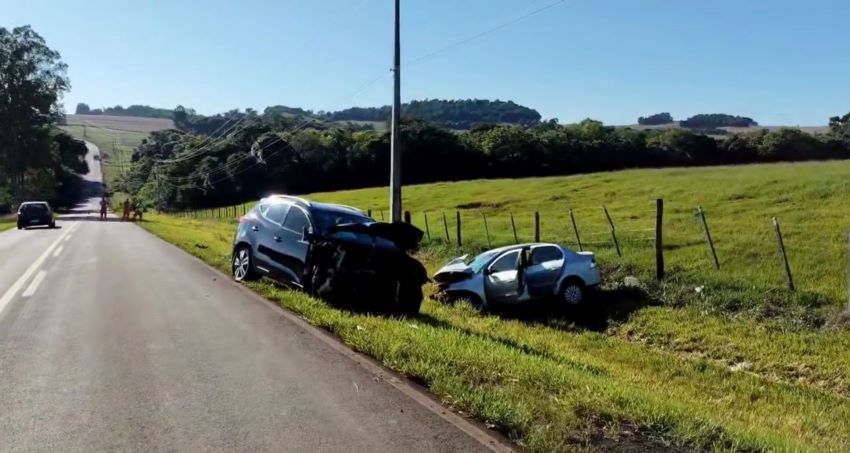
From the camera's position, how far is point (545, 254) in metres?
16.6

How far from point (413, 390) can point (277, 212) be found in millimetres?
7925

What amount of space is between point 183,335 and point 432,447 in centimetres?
450

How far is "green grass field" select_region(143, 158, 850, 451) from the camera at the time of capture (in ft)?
17.3

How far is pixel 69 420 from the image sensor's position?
516 cm

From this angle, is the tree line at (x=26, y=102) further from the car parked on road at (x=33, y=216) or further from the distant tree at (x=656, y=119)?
the distant tree at (x=656, y=119)

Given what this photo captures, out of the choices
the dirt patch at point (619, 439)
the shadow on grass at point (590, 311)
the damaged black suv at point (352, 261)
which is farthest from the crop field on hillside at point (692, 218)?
the dirt patch at point (619, 439)

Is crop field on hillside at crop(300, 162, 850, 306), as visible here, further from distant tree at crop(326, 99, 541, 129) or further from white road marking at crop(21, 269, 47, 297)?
distant tree at crop(326, 99, 541, 129)

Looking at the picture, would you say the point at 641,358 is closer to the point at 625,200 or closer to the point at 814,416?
the point at 814,416

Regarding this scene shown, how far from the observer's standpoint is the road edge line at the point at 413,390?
480cm

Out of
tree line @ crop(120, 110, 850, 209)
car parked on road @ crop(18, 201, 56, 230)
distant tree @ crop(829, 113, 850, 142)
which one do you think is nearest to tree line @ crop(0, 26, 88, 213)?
tree line @ crop(120, 110, 850, 209)

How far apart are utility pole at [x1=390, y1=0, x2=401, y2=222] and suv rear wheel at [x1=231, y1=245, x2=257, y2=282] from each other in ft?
23.8

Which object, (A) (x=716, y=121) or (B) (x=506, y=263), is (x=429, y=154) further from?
(B) (x=506, y=263)

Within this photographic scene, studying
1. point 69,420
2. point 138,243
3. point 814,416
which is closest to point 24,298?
point 69,420

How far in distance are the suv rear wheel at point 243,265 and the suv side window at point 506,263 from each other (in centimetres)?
556
